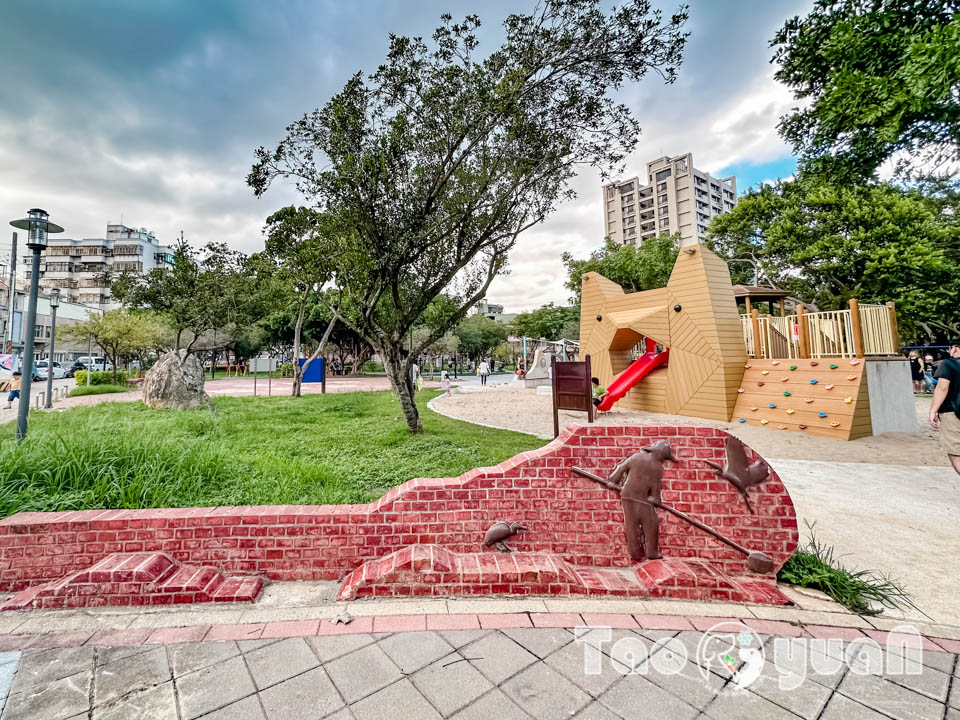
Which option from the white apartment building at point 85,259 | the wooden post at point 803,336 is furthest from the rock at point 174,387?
the white apartment building at point 85,259

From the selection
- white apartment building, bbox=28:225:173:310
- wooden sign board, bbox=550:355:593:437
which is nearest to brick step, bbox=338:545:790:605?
wooden sign board, bbox=550:355:593:437

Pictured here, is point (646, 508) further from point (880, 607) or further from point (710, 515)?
point (880, 607)

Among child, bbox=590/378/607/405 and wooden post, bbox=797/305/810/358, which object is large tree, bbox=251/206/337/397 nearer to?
child, bbox=590/378/607/405

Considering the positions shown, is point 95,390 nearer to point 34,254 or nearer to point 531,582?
point 34,254

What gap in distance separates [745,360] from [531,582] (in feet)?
32.3

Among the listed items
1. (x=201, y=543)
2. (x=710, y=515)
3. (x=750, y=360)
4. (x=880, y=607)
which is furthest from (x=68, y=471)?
(x=750, y=360)

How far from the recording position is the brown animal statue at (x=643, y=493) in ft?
9.33

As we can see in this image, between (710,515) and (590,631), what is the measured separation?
1.21 meters

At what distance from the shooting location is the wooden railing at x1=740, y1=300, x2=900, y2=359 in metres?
8.46

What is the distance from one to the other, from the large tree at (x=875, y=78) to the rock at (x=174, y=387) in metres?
15.4

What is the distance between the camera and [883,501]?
15.5ft

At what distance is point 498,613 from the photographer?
8.11 ft

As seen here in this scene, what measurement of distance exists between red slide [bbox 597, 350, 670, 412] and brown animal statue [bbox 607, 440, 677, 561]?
28.5ft

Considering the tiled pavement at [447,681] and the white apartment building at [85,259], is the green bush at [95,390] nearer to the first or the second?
the tiled pavement at [447,681]
